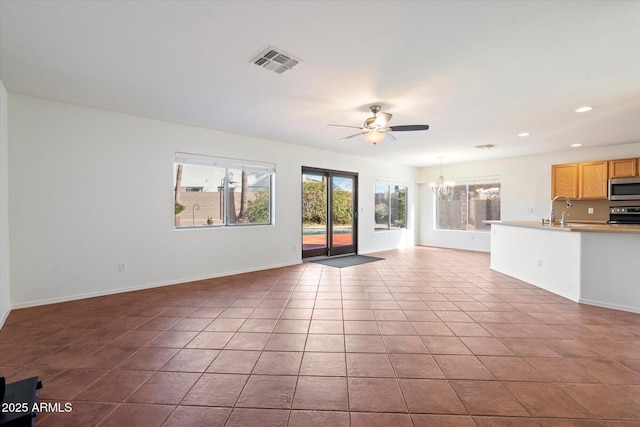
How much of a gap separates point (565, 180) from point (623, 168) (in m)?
0.90

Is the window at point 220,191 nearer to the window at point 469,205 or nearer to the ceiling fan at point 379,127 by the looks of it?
the ceiling fan at point 379,127

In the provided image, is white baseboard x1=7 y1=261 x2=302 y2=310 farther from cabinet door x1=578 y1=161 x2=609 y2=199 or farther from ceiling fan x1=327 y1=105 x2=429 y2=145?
cabinet door x1=578 y1=161 x2=609 y2=199

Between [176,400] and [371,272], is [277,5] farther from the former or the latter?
[371,272]

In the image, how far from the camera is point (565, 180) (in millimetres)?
6215

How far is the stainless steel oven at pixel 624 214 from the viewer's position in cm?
539

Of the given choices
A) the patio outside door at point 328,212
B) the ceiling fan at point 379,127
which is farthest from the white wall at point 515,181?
the ceiling fan at point 379,127

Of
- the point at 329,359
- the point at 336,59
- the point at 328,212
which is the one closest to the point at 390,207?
the point at 328,212

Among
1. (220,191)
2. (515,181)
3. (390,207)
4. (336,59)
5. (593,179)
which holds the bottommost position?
(390,207)

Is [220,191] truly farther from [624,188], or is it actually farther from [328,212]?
[624,188]

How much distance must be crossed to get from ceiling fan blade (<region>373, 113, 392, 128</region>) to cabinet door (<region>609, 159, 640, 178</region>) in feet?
17.8

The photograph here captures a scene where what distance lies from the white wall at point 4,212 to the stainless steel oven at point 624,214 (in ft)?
32.0

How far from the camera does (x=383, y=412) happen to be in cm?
163

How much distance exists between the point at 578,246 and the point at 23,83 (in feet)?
22.5

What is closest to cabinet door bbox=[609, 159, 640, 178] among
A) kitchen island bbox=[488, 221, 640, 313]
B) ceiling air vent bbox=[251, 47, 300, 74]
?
kitchen island bbox=[488, 221, 640, 313]
